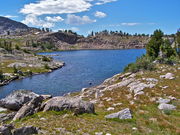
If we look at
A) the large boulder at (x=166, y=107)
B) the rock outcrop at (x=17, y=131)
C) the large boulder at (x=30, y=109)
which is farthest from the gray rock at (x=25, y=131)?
the large boulder at (x=166, y=107)

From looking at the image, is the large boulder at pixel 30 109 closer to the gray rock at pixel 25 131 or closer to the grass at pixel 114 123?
the grass at pixel 114 123

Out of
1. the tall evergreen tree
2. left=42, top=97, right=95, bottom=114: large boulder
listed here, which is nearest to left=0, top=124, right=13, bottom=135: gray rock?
left=42, top=97, right=95, bottom=114: large boulder

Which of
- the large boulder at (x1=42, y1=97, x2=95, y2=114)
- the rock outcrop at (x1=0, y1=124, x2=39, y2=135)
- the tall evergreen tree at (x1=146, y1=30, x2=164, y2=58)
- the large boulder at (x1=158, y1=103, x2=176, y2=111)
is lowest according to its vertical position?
the large boulder at (x1=158, y1=103, x2=176, y2=111)

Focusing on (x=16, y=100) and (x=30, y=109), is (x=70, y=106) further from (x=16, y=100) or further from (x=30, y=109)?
(x=16, y=100)

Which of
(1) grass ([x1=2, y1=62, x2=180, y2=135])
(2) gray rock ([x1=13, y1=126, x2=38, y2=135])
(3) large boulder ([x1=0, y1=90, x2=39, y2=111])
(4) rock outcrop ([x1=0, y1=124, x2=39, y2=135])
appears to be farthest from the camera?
(3) large boulder ([x1=0, y1=90, x2=39, y2=111])

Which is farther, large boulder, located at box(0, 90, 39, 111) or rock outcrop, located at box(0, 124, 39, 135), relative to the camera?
large boulder, located at box(0, 90, 39, 111)

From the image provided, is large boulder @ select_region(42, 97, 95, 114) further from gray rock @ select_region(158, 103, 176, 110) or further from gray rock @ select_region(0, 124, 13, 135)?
gray rock @ select_region(158, 103, 176, 110)

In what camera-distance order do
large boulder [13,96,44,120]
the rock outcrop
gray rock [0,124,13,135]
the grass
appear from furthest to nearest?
large boulder [13,96,44,120]
the grass
the rock outcrop
gray rock [0,124,13,135]

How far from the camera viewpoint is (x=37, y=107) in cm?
1997

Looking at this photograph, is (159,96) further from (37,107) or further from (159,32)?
(159,32)

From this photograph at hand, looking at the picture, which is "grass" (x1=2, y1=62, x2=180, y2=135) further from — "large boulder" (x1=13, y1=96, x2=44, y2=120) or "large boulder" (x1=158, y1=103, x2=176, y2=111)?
"large boulder" (x1=13, y1=96, x2=44, y2=120)

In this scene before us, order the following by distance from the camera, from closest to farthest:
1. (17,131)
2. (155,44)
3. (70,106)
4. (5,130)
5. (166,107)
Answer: (5,130)
(17,131)
(70,106)
(166,107)
(155,44)

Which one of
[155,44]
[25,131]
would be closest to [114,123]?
[25,131]

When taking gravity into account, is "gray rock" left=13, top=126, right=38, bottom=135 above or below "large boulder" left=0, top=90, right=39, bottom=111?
above
